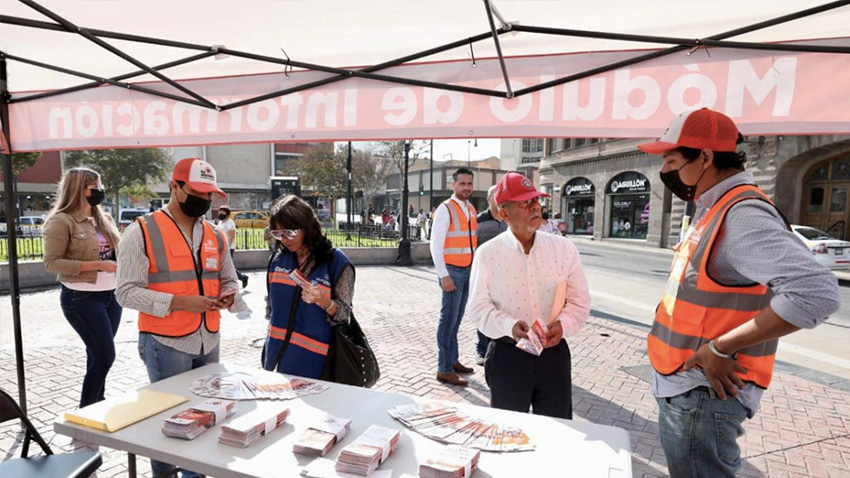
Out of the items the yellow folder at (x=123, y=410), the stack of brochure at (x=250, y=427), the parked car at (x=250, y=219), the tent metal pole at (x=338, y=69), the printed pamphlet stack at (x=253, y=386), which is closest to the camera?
the stack of brochure at (x=250, y=427)

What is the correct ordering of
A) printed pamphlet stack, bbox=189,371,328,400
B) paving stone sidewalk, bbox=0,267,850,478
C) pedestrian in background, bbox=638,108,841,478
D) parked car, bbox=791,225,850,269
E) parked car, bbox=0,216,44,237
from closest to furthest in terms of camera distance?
pedestrian in background, bbox=638,108,841,478
printed pamphlet stack, bbox=189,371,328,400
paving stone sidewalk, bbox=0,267,850,478
parked car, bbox=791,225,850,269
parked car, bbox=0,216,44,237

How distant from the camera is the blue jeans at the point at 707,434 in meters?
1.66

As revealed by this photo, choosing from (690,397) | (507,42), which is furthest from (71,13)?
(690,397)

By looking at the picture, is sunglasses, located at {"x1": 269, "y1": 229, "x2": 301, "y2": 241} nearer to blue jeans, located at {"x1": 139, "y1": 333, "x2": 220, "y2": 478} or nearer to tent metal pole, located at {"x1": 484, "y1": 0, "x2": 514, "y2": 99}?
blue jeans, located at {"x1": 139, "y1": 333, "x2": 220, "y2": 478}

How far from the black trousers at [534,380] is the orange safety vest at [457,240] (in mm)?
2269

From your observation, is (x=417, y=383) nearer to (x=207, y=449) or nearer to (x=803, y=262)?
A: (x=207, y=449)

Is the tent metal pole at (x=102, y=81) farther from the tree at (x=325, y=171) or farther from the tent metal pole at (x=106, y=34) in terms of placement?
the tree at (x=325, y=171)

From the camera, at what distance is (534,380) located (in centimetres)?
245

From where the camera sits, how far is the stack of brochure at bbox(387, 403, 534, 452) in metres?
1.74

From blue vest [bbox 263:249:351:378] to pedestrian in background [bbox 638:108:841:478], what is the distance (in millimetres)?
1749

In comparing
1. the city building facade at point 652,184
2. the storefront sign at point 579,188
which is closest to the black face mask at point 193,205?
the city building facade at point 652,184

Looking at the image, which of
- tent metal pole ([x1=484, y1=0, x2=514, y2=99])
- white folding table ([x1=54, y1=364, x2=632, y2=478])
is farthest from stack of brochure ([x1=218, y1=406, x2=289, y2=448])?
tent metal pole ([x1=484, y1=0, x2=514, y2=99])

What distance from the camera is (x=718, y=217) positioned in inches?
64.5

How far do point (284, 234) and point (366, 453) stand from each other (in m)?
1.47
